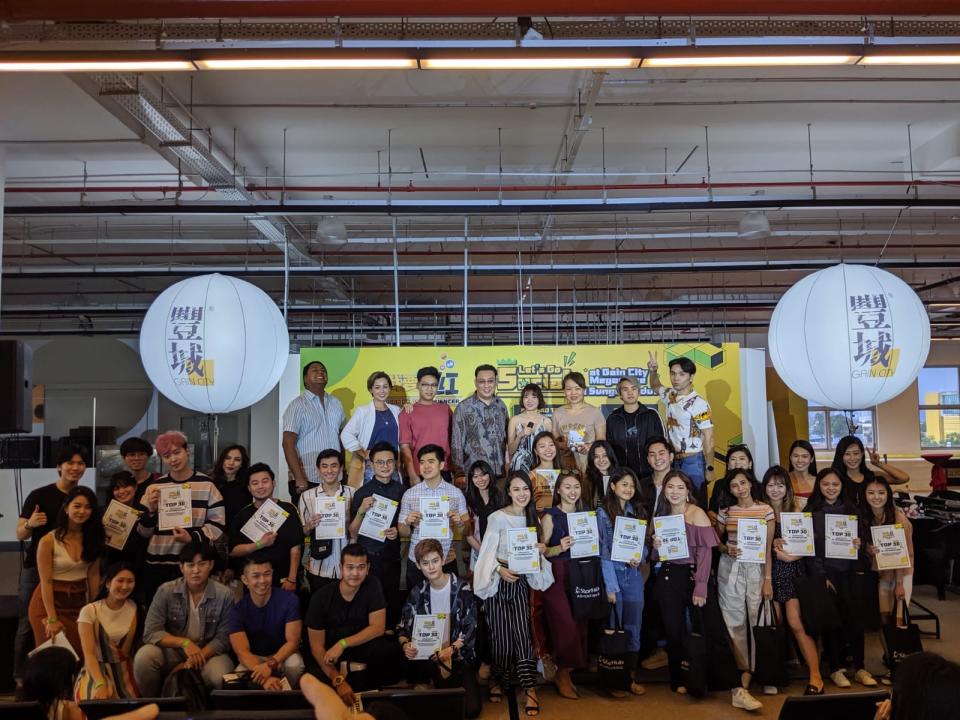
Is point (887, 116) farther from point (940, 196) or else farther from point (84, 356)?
point (84, 356)

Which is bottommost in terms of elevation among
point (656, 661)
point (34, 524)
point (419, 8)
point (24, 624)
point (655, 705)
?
point (655, 705)

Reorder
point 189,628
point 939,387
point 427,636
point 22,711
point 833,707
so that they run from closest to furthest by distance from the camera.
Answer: point 22,711, point 833,707, point 189,628, point 427,636, point 939,387

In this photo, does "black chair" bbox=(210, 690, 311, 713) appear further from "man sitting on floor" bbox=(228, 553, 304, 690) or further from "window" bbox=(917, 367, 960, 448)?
"window" bbox=(917, 367, 960, 448)

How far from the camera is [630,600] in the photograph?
4586 mm

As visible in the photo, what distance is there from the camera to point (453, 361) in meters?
6.55

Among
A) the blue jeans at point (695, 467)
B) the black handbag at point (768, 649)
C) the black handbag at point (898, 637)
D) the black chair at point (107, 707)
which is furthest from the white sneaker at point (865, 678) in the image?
the black chair at point (107, 707)

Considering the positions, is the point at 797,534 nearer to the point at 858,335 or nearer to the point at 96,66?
the point at 858,335

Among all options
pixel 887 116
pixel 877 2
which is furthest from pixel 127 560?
pixel 887 116

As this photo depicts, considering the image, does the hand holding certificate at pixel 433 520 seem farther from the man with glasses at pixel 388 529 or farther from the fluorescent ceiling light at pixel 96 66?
the fluorescent ceiling light at pixel 96 66

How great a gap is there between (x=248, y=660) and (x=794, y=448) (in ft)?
12.5

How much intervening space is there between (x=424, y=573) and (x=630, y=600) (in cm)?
131

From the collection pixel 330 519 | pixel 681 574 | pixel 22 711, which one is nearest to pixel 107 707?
pixel 22 711

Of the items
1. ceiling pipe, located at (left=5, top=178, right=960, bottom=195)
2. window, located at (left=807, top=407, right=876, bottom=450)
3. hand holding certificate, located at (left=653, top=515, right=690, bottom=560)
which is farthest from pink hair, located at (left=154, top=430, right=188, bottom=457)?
window, located at (left=807, top=407, right=876, bottom=450)

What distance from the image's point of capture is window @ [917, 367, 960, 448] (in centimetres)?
1808
